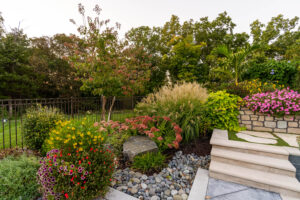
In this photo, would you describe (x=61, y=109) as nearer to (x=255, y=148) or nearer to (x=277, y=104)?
(x=255, y=148)

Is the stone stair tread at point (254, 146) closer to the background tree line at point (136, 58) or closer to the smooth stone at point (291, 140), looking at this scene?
the smooth stone at point (291, 140)

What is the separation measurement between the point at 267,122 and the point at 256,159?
73.3 inches

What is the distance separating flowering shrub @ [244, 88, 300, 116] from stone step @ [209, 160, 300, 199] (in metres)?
1.88

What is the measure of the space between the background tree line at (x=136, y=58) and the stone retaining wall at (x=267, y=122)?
2.13m

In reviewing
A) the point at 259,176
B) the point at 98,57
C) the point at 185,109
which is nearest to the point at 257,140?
the point at 259,176

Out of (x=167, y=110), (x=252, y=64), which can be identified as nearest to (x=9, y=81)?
(x=167, y=110)

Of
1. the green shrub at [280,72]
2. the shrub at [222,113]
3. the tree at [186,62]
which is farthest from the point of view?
the tree at [186,62]

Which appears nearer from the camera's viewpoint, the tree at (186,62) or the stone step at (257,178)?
the stone step at (257,178)

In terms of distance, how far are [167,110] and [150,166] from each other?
1.28 m

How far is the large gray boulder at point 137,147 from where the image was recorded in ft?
8.34

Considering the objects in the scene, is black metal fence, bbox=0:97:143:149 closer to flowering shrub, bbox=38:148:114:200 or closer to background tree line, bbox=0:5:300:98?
background tree line, bbox=0:5:300:98

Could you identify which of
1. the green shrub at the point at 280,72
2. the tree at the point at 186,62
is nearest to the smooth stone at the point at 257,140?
the green shrub at the point at 280,72

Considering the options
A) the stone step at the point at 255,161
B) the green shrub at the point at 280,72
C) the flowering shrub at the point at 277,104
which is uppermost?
the green shrub at the point at 280,72

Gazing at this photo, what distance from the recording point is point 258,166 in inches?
85.7
